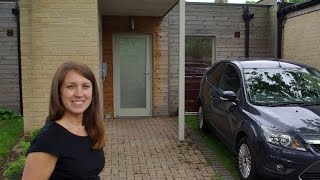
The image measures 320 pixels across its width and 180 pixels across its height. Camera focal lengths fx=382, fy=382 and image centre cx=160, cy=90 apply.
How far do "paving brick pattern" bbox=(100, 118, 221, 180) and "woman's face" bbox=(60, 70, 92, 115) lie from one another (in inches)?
146

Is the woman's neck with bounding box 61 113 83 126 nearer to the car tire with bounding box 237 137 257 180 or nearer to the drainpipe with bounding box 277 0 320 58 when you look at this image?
the car tire with bounding box 237 137 257 180

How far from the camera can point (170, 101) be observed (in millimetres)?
10789

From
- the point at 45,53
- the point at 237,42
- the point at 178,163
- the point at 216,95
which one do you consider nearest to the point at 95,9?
the point at 45,53

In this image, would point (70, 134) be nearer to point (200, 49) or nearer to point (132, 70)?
point (132, 70)

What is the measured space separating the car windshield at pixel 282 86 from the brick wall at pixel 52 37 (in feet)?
9.61

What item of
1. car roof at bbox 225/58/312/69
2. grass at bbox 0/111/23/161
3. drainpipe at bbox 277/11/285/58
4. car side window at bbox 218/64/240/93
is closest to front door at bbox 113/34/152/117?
grass at bbox 0/111/23/161

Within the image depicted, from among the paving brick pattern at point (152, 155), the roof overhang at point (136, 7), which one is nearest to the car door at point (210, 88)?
the paving brick pattern at point (152, 155)

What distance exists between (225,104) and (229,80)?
1.84 ft

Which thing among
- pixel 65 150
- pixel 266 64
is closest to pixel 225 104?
pixel 266 64

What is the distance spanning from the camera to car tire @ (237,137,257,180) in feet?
16.3

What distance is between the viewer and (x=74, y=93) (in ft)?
6.63

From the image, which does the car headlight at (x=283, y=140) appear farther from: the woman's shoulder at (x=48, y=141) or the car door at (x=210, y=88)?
the woman's shoulder at (x=48, y=141)

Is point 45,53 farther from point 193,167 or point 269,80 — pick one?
point 269,80

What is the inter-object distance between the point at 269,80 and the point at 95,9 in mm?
3372
